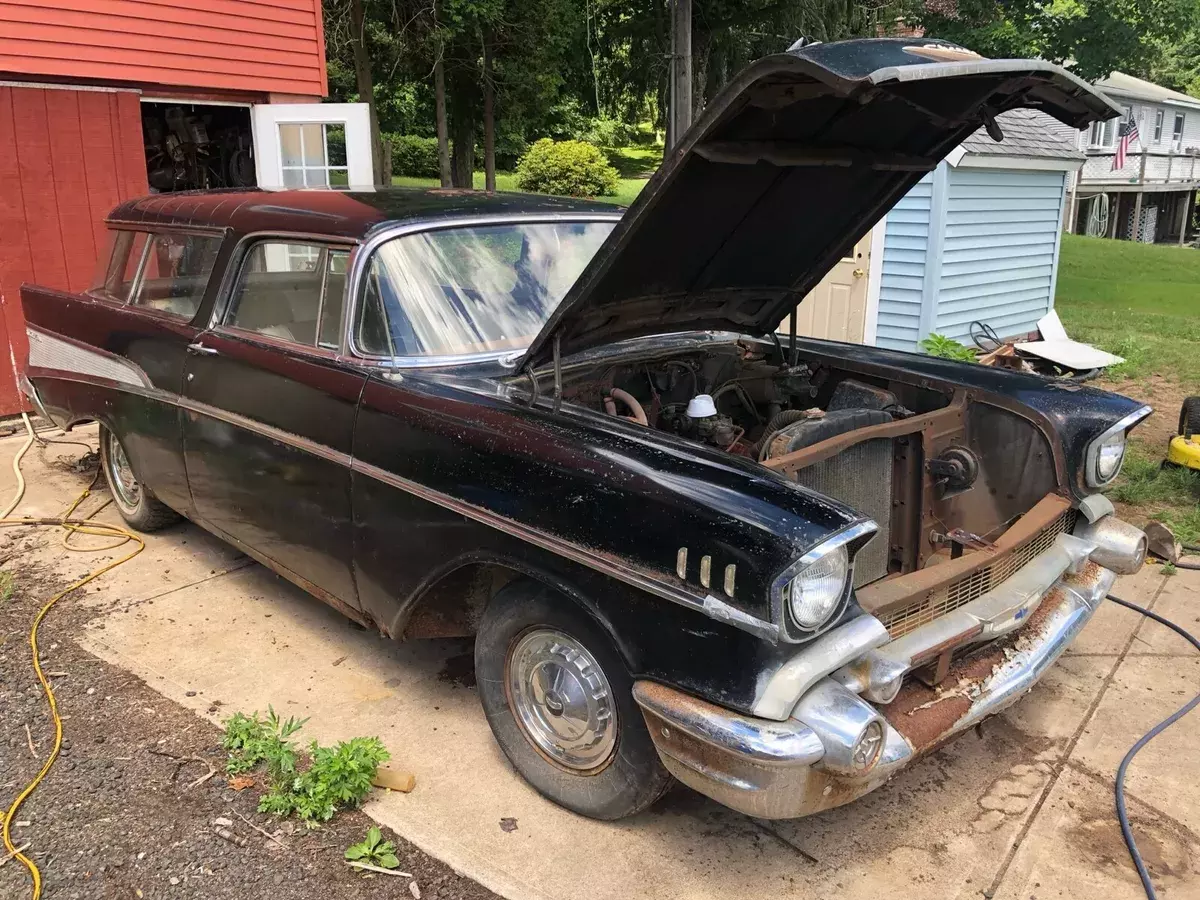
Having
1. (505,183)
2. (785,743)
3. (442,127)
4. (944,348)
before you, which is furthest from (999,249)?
(505,183)

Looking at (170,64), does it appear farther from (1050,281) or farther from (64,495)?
(1050,281)

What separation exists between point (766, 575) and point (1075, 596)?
160 centimetres

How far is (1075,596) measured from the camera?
3.19m

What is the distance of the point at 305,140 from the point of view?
8922mm

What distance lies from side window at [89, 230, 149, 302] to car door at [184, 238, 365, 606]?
98 cm

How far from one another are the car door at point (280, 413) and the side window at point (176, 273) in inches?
10.0

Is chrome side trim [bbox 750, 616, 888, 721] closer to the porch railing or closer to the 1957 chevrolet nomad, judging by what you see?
the 1957 chevrolet nomad

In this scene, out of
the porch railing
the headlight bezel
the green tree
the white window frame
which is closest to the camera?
the headlight bezel

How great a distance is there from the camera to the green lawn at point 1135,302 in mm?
10141

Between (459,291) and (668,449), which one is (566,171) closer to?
(459,291)

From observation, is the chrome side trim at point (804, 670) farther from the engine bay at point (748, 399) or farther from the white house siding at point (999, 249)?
the white house siding at point (999, 249)

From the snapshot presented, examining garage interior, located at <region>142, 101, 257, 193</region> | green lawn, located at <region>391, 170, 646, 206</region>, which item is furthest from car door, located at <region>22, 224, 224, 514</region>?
green lawn, located at <region>391, 170, 646, 206</region>

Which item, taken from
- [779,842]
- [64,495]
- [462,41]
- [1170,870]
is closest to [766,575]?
[779,842]

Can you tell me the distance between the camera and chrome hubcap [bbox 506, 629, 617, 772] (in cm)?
266
